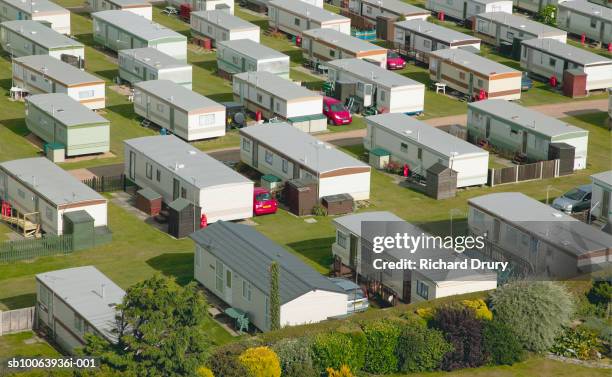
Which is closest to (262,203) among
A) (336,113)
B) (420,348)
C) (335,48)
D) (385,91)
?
(336,113)

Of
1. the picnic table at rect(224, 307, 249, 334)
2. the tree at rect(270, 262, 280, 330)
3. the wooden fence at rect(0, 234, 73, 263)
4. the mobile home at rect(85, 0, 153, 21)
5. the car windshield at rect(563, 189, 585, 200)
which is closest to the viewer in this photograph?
the tree at rect(270, 262, 280, 330)

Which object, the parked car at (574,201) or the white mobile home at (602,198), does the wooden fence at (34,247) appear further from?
the white mobile home at (602,198)

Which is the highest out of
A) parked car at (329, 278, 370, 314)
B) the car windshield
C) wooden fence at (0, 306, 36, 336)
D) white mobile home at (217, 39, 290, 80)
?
white mobile home at (217, 39, 290, 80)

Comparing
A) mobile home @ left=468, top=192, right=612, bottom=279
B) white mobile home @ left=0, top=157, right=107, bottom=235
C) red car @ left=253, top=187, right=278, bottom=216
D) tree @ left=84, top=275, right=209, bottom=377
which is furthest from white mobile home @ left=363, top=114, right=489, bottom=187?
tree @ left=84, top=275, right=209, bottom=377

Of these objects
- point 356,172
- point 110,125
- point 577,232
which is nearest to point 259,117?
point 110,125

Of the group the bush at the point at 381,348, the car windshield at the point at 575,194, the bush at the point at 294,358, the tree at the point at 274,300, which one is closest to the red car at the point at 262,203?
the tree at the point at 274,300

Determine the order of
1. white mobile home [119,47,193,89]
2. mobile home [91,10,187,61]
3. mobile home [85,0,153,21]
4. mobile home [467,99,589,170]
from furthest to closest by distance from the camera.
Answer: mobile home [85,0,153,21], mobile home [91,10,187,61], white mobile home [119,47,193,89], mobile home [467,99,589,170]

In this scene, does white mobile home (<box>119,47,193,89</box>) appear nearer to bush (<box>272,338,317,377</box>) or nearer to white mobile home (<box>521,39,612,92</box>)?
white mobile home (<box>521,39,612,92</box>)

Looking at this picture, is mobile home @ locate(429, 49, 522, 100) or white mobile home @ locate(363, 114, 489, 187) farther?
mobile home @ locate(429, 49, 522, 100)
